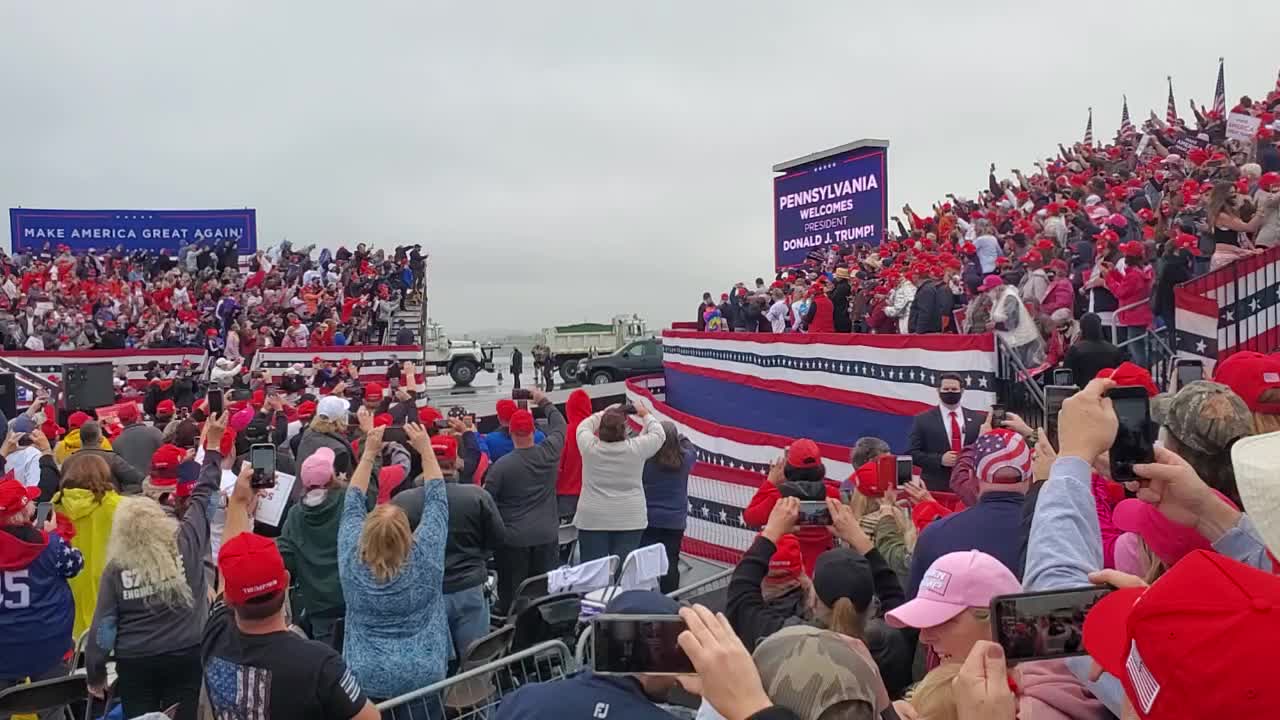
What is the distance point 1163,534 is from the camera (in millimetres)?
2682

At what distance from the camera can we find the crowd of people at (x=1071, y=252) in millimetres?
9523

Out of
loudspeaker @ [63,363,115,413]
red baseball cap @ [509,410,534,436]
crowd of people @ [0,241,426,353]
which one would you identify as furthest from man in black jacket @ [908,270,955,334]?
crowd of people @ [0,241,426,353]

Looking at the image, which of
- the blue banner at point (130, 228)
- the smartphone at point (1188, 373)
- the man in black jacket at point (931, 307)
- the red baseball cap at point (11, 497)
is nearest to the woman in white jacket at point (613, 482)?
the red baseball cap at point (11, 497)

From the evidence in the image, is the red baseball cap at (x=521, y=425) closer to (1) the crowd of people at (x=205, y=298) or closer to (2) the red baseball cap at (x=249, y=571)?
(2) the red baseball cap at (x=249, y=571)

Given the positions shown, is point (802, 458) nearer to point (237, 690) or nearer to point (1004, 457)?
point (1004, 457)

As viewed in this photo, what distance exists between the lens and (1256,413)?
2.96m

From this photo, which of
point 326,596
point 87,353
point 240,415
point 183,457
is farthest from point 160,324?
point 326,596

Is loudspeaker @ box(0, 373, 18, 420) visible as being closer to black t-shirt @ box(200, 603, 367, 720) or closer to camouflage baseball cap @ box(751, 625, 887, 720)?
black t-shirt @ box(200, 603, 367, 720)

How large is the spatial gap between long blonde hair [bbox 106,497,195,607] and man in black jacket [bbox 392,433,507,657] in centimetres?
141

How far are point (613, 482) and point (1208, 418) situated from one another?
511cm

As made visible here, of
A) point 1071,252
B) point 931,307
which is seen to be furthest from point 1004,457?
point 1071,252

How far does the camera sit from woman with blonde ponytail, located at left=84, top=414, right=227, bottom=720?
5129mm

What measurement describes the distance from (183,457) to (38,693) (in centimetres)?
243

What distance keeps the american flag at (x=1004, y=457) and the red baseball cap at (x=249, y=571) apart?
2652 millimetres
